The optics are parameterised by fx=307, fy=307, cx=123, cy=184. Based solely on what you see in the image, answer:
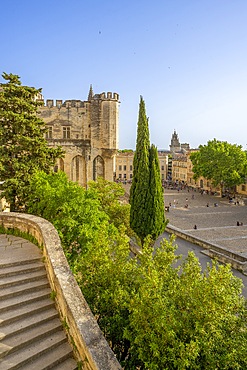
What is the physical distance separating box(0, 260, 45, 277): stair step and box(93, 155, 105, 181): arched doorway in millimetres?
25236

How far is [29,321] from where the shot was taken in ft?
18.7

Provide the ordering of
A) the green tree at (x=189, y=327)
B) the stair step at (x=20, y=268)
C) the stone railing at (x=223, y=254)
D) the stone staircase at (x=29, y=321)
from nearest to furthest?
the green tree at (x=189, y=327) → the stone staircase at (x=29, y=321) → the stair step at (x=20, y=268) → the stone railing at (x=223, y=254)

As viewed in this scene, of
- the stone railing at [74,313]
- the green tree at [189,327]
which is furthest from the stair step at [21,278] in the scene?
the green tree at [189,327]

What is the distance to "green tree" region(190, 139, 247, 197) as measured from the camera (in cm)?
4825

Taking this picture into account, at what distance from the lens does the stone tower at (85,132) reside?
31578 millimetres

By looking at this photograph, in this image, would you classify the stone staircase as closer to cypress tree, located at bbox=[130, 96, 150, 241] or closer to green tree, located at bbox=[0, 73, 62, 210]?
green tree, located at bbox=[0, 73, 62, 210]

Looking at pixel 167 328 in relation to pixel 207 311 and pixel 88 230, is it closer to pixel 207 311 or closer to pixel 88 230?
pixel 207 311

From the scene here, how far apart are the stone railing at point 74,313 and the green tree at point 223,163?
43.7 m

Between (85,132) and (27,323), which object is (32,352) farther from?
(85,132)

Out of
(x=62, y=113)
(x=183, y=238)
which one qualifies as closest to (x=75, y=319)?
(x=183, y=238)

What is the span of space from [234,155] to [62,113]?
30.4 meters

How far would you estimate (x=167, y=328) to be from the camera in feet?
16.2

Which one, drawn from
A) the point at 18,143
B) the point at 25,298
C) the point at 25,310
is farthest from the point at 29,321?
the point at 18,143

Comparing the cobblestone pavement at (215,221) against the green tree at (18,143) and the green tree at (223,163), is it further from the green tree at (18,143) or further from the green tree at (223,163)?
the green tree at (18,143)
